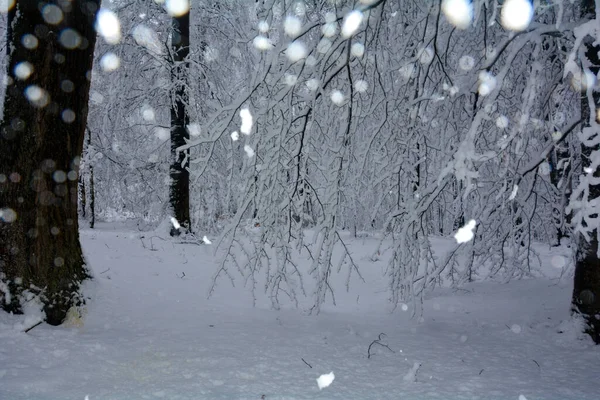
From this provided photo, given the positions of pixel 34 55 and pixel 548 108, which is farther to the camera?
pixel 548 108

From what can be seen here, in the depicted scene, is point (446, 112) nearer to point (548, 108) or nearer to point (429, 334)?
point (548, 108)

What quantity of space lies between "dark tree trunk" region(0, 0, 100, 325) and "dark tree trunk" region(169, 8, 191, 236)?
5.46 metres

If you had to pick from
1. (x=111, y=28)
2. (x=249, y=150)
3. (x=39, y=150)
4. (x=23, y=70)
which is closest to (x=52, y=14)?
(x=23, y=70)

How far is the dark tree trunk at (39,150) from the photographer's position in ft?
11.1

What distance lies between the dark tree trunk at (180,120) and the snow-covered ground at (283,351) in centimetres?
407

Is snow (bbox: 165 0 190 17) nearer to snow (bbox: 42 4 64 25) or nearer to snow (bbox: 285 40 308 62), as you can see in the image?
snow (bbox: 42 4 64 25)

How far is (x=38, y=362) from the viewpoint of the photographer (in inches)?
110

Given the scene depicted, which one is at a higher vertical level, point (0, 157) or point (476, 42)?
Answer: point (476, 42)

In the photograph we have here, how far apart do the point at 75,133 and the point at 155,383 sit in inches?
86.4

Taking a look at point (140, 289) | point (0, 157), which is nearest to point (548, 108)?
point (140, 289)

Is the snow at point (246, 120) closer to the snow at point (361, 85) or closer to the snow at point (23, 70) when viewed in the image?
the snow at point (361, 85)

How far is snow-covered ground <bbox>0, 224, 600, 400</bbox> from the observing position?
8.68 ft

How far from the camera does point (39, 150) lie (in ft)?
11.2

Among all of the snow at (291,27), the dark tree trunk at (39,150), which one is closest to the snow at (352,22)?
the snow at (291,27)
